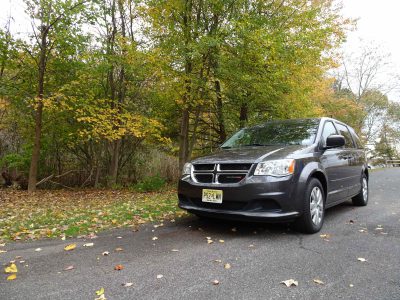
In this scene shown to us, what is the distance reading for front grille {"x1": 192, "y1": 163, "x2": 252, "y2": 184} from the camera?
4141 millimetres

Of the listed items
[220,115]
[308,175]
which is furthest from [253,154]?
[220,115]

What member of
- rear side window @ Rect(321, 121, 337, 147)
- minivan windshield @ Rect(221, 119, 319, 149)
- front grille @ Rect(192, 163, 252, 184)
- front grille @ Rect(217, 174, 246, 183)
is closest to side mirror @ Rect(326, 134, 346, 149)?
rear side window @ Rect(321, 121, 337, 147)

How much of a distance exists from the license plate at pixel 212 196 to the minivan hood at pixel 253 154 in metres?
0.45

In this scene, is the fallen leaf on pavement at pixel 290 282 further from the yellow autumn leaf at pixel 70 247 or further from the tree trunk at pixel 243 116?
the tree trunk at pixel 243 116

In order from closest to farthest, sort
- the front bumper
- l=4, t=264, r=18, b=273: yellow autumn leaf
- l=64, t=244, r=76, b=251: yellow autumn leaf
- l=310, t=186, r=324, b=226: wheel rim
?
1. l=4, t=264, r=18, b=273: yellow autumn leaf
2. l=64, t=244, r=76, b=251: yellow autumn leaf
3. the front bumper
4. l=310, t=186, r=324, b=226: wheel rim

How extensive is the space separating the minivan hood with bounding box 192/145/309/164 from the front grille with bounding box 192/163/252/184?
0.07 meters

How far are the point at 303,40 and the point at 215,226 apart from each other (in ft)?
22.3

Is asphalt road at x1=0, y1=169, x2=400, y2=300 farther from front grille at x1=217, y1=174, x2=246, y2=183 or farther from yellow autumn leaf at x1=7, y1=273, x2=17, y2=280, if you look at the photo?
front grille at x1=217, y1=174, x2=246, y2=183

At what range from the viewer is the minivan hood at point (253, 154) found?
4172mm

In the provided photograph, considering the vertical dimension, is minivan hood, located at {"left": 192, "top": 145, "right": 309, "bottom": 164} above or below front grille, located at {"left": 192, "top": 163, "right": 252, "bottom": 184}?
above

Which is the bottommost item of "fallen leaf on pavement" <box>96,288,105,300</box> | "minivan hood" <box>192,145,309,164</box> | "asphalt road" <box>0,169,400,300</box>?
"asphalt road" <box>0,169,400,300</box>

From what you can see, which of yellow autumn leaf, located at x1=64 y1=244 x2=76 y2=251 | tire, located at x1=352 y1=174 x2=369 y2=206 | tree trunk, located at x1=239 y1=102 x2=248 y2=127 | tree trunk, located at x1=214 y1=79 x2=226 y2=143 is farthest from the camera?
tree trunk, located at x1=239 y1=102 x2=248 y2=127

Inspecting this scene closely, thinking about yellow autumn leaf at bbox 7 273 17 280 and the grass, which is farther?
the grass

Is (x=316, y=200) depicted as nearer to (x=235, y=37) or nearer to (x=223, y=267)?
(x=223, y=267)
